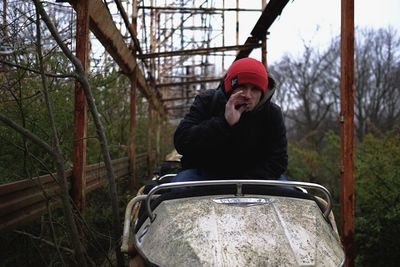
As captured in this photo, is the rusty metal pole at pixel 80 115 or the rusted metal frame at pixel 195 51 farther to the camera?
the rusted metal frame at pixel 195 51

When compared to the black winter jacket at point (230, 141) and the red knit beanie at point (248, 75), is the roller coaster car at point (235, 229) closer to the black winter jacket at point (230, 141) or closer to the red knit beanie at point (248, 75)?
the black winter jacket at point (230, 141)

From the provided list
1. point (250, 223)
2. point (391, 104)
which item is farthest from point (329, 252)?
point (391, 104)

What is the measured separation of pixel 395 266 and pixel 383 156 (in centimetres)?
222

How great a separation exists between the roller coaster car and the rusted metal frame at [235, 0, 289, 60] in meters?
3.72

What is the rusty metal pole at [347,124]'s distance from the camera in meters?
4.03

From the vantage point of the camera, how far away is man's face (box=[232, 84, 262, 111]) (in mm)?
2883

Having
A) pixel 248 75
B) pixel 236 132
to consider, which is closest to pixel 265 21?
pixel 248 75

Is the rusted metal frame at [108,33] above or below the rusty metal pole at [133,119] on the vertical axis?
above

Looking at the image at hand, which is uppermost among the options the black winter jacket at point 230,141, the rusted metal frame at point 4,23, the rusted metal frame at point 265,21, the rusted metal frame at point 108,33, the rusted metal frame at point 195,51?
the rusted metal frame at point 265,21

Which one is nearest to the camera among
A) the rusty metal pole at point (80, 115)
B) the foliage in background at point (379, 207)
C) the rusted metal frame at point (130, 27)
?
the rusty metal pole at point (80, 115)

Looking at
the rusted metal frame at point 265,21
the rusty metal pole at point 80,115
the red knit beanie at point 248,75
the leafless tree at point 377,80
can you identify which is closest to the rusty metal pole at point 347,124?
the red knit beanie at point 248,75

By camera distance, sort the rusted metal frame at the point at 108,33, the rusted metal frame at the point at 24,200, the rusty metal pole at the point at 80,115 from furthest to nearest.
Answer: the rusted metal frame at the point at 108,33 → the rusty metal pole at the point at 80,115 → the rusted metal frame at the point at 24,200

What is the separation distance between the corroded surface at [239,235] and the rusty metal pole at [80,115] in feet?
5.99

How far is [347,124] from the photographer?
4109 mm
